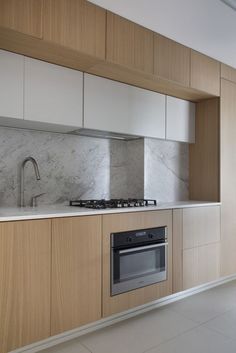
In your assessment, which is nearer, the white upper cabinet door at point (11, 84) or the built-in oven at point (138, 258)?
the white upper cabinet door at point (11, 84)

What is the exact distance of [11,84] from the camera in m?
1.92

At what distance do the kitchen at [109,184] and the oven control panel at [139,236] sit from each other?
11 mm

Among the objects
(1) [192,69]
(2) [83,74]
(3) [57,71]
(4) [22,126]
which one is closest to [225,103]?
(1) [192,69]

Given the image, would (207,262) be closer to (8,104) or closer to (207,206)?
(207,206)

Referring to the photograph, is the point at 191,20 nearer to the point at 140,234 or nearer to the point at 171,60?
the point at 171,60

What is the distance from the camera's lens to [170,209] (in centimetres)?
252

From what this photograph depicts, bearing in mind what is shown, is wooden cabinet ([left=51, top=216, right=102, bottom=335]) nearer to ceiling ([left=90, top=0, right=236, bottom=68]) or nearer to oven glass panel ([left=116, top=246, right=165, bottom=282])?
oven glass panel ([left=116, top=246, right=165, bottom=282])

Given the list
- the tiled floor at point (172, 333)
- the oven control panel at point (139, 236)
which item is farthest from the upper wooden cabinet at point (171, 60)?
the tiled floor at point (172, 333)

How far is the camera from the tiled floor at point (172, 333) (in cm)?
184

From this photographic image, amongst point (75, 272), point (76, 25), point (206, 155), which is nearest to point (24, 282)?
point (75, 272)

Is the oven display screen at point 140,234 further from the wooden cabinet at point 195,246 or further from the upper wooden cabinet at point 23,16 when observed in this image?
the upper wooden cabinet at point 23,16

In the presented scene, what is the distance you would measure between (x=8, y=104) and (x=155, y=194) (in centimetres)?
170

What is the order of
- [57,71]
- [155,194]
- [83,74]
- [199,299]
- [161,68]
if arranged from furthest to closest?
[155,194], [199,299], [161,68], [83,74], [57,71]

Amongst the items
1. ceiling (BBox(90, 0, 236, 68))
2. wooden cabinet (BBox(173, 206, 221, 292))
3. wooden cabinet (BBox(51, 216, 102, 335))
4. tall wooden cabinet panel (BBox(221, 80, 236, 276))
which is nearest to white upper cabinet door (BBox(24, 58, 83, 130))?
ceiling (BBox(90, 0, 236, 68))
